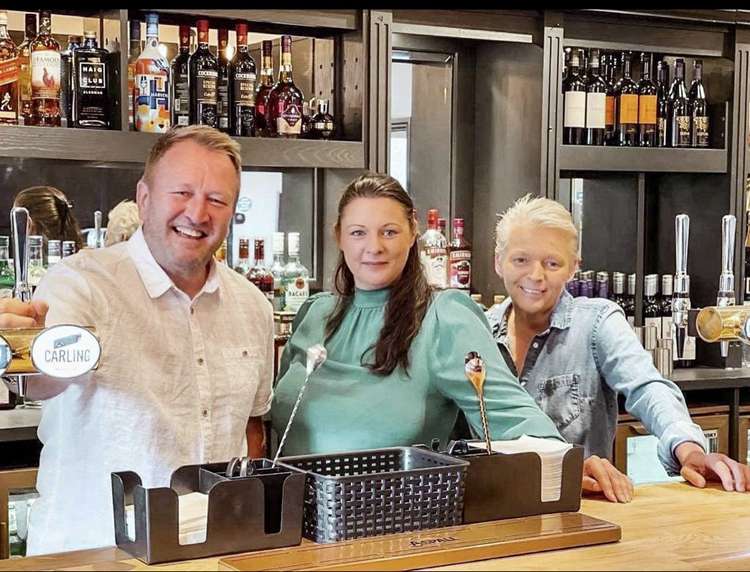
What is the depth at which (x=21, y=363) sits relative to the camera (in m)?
1.61

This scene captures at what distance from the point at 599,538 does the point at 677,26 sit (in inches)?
Answer: 117

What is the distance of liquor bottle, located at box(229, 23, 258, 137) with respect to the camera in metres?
3.57

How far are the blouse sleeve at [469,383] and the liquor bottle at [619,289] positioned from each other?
217 centimetres

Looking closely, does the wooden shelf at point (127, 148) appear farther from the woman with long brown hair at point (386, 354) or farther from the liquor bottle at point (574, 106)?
the woman with long brown hair at point (386, 354)

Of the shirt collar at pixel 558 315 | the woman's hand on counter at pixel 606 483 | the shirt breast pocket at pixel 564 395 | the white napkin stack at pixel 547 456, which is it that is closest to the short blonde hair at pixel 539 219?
the shirt collar at pixel 558 315

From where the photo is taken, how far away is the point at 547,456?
1905 mm

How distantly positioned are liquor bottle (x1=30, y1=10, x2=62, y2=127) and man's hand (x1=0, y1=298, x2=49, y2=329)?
1625 millimetres

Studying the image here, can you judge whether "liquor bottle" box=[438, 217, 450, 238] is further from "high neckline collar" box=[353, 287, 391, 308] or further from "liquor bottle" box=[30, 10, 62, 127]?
"high neckline collar" box=[353, 287, 391, 308]

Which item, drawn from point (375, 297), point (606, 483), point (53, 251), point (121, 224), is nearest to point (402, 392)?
point (375, 297)

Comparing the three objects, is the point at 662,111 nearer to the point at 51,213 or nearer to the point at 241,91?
the point at 241,91

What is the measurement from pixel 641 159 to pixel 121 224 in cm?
198

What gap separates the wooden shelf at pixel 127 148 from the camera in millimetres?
3148

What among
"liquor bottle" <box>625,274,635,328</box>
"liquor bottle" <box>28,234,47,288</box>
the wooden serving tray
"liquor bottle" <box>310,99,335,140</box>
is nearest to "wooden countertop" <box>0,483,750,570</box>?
the wooden serving tray

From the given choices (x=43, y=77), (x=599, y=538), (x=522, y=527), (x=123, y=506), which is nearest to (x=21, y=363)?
(x=123, y=506)
